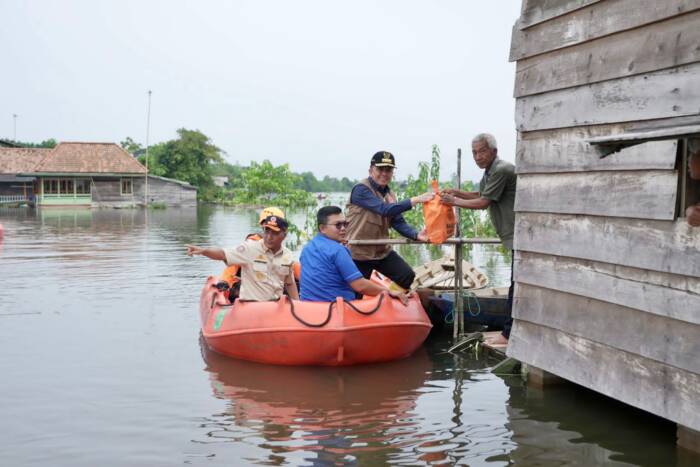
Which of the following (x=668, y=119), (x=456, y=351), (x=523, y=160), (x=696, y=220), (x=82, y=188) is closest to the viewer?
(x=696, y=220)

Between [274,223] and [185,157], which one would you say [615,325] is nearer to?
[274,223]

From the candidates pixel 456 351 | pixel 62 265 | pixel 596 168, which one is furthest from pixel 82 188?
pixel 596 168

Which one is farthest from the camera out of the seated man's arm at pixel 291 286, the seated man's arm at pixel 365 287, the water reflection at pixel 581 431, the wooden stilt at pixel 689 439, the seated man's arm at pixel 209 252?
the seated man's arm at pixel 291 286

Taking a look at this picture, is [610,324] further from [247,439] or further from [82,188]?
[82,188]

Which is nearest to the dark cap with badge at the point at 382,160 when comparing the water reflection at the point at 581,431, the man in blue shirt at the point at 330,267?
the man in blue shirt at the point at 330,267

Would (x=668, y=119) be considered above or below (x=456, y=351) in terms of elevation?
above

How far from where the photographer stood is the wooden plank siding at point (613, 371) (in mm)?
4742

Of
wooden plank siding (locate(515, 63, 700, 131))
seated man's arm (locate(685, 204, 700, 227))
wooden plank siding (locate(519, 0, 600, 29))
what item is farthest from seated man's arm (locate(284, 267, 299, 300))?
seated man's arm (locate(685, 204, 700, 227))

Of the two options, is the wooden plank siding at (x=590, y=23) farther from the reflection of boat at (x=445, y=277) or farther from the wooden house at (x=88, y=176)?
the wooden house at (x=88, y=176)

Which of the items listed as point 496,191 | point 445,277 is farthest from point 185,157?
point 496,191

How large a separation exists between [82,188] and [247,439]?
44.8 meters

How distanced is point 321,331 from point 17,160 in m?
46.2

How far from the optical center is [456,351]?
28.2 ft

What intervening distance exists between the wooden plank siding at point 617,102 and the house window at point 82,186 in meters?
44.5
